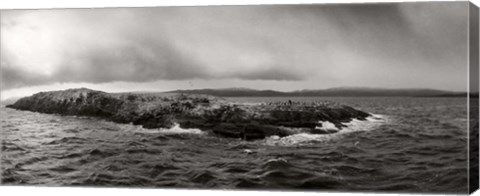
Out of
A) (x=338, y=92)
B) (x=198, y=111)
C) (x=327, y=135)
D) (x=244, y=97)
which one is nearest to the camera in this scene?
(x=338, y=92)

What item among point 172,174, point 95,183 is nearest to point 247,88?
point 172,174

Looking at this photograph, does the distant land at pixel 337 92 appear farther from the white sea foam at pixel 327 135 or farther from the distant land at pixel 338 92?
the white sea foam at pixel 327 135

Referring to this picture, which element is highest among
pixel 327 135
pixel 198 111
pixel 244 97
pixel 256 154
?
pixel 244 97

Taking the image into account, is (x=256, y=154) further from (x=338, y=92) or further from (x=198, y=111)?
(x=338, y=92)

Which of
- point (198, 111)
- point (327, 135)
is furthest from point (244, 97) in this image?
point (327, 135)

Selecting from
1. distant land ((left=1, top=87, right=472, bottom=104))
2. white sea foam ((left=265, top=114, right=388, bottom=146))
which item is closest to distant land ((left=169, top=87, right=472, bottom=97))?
distant land ((left=1, top=87, right=472, bottom=104))

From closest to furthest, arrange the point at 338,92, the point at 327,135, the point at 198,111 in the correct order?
the point at 338,92 < the point at 327,135 < the point at 198,111

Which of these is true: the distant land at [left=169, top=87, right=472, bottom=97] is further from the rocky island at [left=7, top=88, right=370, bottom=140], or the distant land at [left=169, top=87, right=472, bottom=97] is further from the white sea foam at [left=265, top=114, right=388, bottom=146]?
the white sea foam at [left=265, top=114, right=388, bottom=146]
